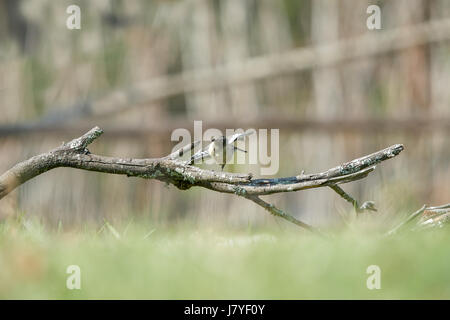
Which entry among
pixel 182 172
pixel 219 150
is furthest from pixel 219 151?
pixel 182 172

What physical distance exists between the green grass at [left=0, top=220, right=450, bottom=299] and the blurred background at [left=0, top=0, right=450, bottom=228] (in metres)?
4.51

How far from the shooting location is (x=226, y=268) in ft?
5.89

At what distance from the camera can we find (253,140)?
20.6ft

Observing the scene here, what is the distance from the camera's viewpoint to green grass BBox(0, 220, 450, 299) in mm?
1653

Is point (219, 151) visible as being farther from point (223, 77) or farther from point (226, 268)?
point (223, 77)

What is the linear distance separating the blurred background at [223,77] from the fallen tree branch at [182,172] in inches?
174

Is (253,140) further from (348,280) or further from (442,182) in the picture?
(348,280)

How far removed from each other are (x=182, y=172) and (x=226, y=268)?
1.34ft

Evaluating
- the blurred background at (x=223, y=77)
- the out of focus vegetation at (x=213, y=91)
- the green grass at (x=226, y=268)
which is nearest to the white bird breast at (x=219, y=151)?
the green grass at (x=226, y=268)

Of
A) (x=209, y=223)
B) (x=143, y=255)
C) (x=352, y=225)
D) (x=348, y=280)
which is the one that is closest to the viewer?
(x=348, y=280)

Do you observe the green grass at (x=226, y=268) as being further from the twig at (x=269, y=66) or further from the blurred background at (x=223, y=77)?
the twig at (x=269, y=66)

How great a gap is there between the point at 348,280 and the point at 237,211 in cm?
506

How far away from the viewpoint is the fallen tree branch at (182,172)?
202 centimetres

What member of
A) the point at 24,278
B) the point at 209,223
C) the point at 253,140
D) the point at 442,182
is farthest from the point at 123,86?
the point at 24,278
